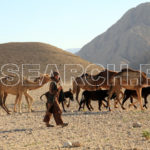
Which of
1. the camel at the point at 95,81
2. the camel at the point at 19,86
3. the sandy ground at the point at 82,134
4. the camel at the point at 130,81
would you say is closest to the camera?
the sandy ground at the point at 82,134

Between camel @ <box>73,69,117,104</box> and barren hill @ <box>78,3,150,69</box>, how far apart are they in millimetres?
89656

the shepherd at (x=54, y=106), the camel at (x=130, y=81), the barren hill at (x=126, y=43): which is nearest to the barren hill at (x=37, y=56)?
the barren hill at (x=126, y=43)

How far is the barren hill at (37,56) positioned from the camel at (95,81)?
161 feet

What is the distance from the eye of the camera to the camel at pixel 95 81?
18528mm

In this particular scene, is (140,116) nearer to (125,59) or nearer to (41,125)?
(41,125)

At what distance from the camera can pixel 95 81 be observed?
19.2 m

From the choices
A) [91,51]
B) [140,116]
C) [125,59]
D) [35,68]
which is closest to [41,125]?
[140,116]

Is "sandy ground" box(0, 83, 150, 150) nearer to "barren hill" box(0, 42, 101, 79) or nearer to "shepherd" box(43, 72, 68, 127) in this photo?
"shepherd" box(43, 72, 68, 127)

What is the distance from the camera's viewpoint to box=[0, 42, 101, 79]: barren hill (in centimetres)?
7744

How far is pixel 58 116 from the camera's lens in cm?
1099

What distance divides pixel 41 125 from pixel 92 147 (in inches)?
165

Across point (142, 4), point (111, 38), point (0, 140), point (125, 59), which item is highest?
point (142, 4)

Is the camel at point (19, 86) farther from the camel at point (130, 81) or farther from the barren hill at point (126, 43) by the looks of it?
the barren hill at point (126, 43)

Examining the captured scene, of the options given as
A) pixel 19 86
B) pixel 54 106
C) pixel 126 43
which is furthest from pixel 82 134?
pixel 126 43
